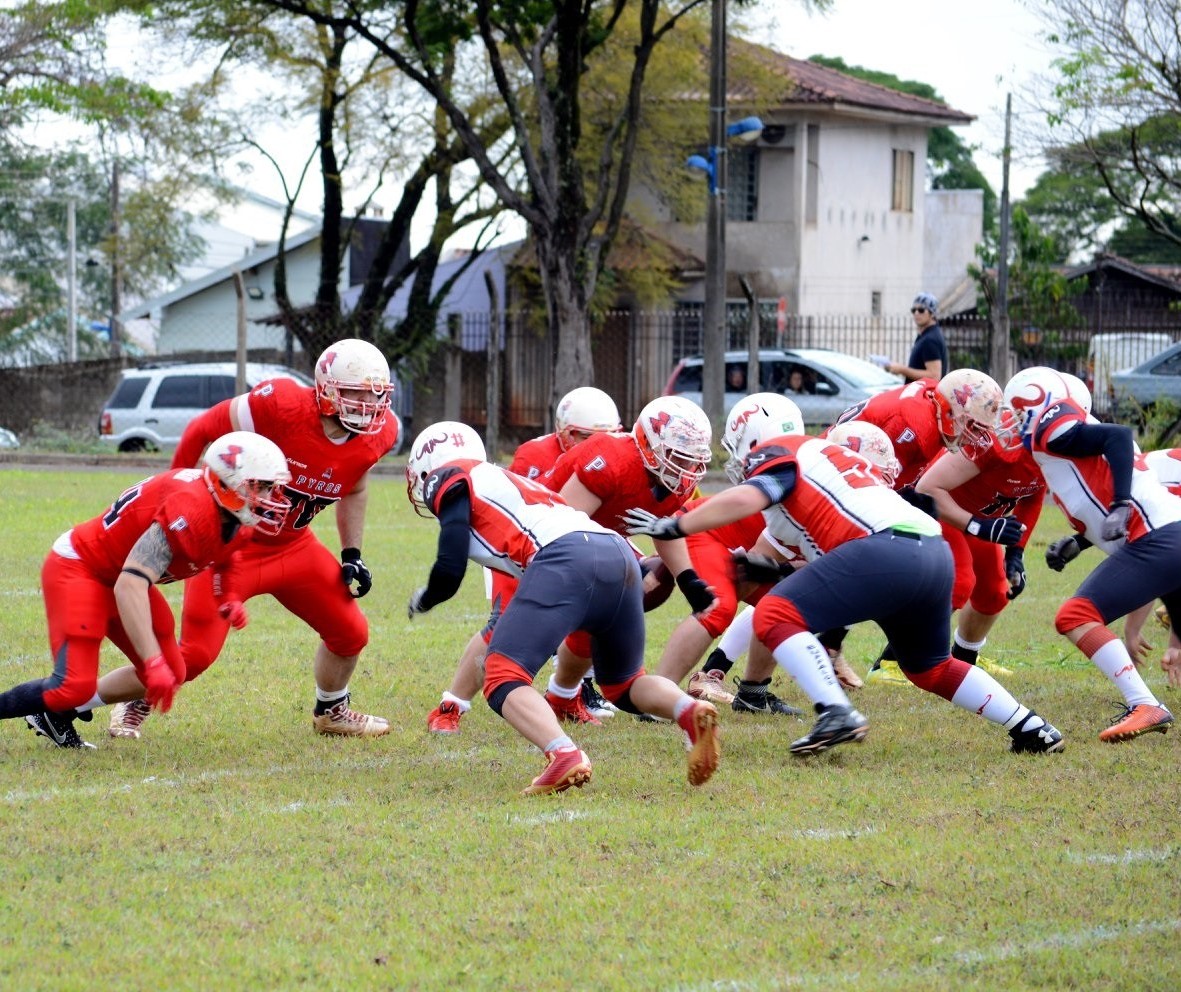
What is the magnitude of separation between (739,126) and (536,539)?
54.4ft

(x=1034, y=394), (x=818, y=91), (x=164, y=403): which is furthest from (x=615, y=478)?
(x=818, y=91)

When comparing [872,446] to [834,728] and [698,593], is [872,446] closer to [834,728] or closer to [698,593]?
[698,593]

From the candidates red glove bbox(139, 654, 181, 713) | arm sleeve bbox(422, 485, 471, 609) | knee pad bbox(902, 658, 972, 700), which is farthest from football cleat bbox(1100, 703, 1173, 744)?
red glove bbox(139, 654, 181, 713)

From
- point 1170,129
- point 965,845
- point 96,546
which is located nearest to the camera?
point 965,845

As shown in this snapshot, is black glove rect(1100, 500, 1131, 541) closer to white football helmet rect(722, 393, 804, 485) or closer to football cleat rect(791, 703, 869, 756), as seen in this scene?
white football helmet rect(722, 393, 804, 485)

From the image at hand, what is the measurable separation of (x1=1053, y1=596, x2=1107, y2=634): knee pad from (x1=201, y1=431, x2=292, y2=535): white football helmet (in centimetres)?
331

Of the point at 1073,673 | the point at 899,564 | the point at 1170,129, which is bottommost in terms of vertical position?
the point at 1073,673

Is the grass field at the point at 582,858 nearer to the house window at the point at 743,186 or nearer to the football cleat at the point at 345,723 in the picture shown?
the football cleat at the point at 345,723

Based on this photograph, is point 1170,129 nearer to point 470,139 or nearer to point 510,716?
point 470,139

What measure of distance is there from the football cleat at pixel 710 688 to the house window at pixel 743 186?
25.2 meters

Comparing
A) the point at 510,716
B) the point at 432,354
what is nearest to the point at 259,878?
the point at 510,716

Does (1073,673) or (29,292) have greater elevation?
(29,292)

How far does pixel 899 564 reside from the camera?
19.8ft

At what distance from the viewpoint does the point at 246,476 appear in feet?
19.5
